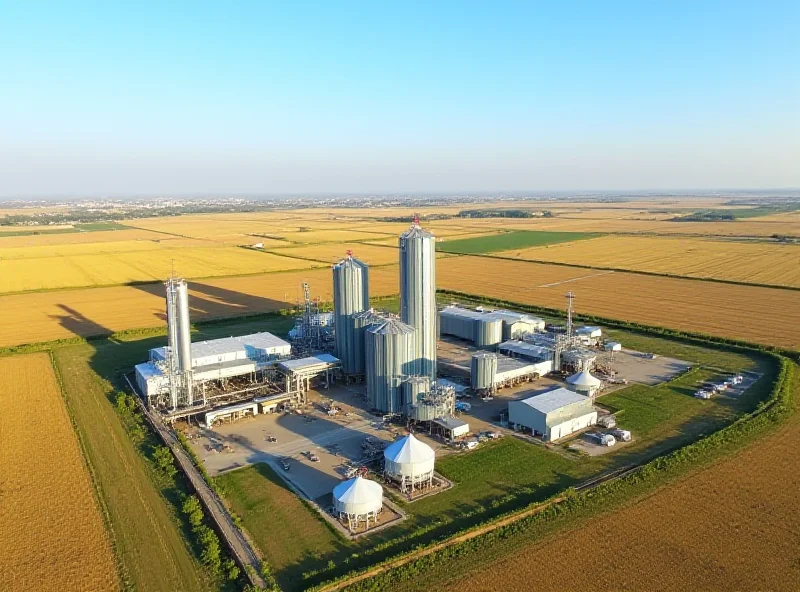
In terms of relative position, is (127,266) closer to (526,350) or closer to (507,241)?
(526,350)

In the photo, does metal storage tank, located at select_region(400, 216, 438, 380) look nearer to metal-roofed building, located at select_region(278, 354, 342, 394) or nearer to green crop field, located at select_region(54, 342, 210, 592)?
metal-roofed building, located at select_region(278, 354, 342, 394)

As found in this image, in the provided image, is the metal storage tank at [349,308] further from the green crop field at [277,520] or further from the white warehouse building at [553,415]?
the green crop field at [277,520]

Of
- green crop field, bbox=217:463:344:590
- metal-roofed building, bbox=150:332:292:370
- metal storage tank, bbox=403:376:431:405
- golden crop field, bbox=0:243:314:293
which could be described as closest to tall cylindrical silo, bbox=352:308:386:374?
metal-roofed building, bbox=150:332:292:370

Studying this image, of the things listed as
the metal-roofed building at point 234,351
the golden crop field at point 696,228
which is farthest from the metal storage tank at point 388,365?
the golden crop field at point 696,228

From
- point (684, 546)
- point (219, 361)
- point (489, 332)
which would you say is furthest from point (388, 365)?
point (684, 546)

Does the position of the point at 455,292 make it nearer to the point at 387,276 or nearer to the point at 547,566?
the point at 387,276
